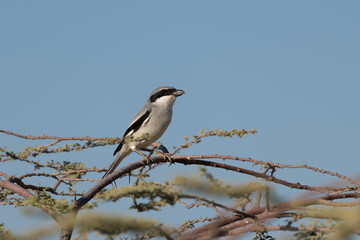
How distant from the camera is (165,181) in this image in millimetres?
4672

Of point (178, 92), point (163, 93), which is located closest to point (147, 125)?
point (163, 93)

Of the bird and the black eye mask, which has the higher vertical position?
the black eye mask

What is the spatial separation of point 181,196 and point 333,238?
3.41ft

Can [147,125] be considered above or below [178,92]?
below

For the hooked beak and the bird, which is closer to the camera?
the bird

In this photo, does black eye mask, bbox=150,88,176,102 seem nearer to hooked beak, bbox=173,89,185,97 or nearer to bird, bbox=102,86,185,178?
hooked beak, bbox=173,89,185,97

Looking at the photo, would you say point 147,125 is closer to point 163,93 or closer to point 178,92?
point 163,93

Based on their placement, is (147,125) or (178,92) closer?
(147,125)

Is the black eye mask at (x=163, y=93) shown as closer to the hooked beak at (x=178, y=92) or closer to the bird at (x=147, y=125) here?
the hooked beak at (x=178, y=92)

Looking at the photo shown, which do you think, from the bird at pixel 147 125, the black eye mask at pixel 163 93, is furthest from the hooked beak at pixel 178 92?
the bird at pixel 147 125

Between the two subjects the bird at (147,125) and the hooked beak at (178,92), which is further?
the hooked beak at (178,92)

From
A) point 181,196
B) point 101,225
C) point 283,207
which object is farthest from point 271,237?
point 101,225

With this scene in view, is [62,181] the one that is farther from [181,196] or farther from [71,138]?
[181,196]

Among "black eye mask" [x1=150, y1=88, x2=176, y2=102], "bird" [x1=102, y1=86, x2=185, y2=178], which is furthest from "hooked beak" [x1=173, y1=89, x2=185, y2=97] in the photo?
"bird" [x1=102, y1=86, x2=185, y2=178]
